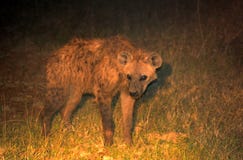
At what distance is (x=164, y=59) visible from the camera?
19.9ft

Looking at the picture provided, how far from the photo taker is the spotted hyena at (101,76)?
3.97 m

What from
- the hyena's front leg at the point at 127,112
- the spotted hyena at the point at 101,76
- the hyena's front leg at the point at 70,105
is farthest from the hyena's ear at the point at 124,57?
the hyena's front leg at the point at 70,105

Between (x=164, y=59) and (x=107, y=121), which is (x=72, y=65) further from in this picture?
(x=164, y=59)

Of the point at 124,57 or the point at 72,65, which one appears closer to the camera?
the point at 124,57

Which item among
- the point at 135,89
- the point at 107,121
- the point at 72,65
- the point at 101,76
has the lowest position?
the point at 107,121

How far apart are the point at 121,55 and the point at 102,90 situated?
15.9 inches

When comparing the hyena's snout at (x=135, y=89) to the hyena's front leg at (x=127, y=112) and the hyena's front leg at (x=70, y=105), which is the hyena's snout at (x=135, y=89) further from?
the hyena's front leg at (x=70, y=105)

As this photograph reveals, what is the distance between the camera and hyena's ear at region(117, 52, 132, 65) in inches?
156

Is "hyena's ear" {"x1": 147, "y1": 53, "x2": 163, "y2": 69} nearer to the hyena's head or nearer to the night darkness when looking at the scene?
the hyena's head

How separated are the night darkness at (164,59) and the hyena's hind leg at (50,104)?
0.57ft

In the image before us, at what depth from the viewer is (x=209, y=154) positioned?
145 inches

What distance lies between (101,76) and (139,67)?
15.8 inches

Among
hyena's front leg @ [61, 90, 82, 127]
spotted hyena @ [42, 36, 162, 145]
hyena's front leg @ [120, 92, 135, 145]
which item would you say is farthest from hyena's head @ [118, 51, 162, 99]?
hyena's front leg @ [61, 90, 82, 127]

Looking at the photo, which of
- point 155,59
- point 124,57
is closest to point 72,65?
point 124,57
